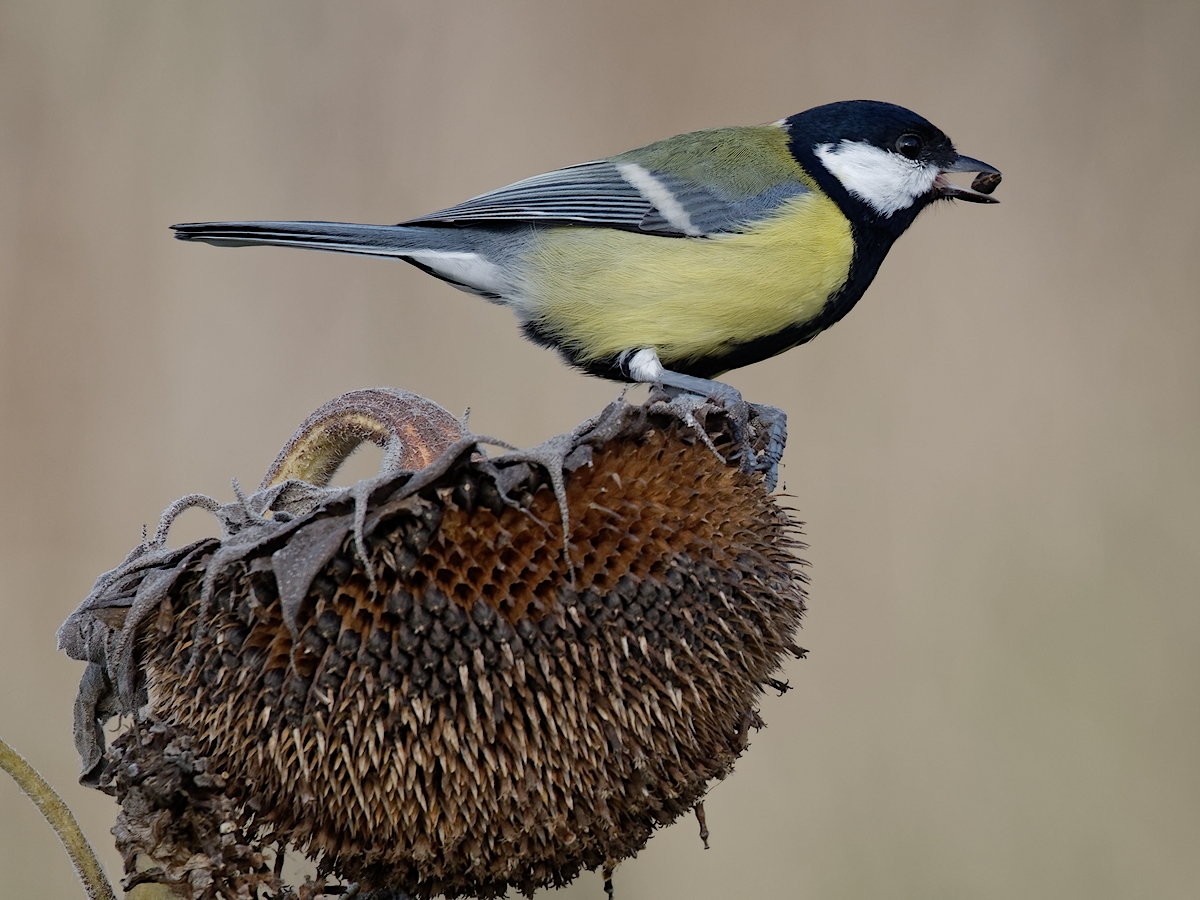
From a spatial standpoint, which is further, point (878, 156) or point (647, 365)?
point (878, 156)

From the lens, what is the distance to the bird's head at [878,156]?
1720mm

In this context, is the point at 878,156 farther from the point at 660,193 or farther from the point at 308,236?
the point at 308,236

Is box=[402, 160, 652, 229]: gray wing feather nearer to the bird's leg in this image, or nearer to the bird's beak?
the bird's leg

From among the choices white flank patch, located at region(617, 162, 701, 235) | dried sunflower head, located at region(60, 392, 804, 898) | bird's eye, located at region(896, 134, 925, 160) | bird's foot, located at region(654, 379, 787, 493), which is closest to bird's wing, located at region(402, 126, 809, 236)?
white flank patch, located at region(617, 162, 701, 235)

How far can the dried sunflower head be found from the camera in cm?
82

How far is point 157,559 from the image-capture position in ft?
2.94

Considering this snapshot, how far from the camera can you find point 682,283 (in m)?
1.53

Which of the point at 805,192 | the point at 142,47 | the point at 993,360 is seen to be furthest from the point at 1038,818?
the point at 142,47

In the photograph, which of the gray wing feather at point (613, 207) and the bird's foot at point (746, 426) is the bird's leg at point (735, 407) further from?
the gray wing feather at point (613, 207)

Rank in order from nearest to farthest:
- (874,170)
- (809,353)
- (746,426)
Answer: (746,426) < (874,170) < (809,353)


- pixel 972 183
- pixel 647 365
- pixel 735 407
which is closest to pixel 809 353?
pixel 972 183

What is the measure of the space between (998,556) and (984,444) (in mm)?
240

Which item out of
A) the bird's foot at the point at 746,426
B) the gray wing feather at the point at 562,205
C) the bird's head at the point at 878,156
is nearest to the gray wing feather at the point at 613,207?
the gray wing feather at the point at 562,205

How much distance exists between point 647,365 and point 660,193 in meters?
0.28
